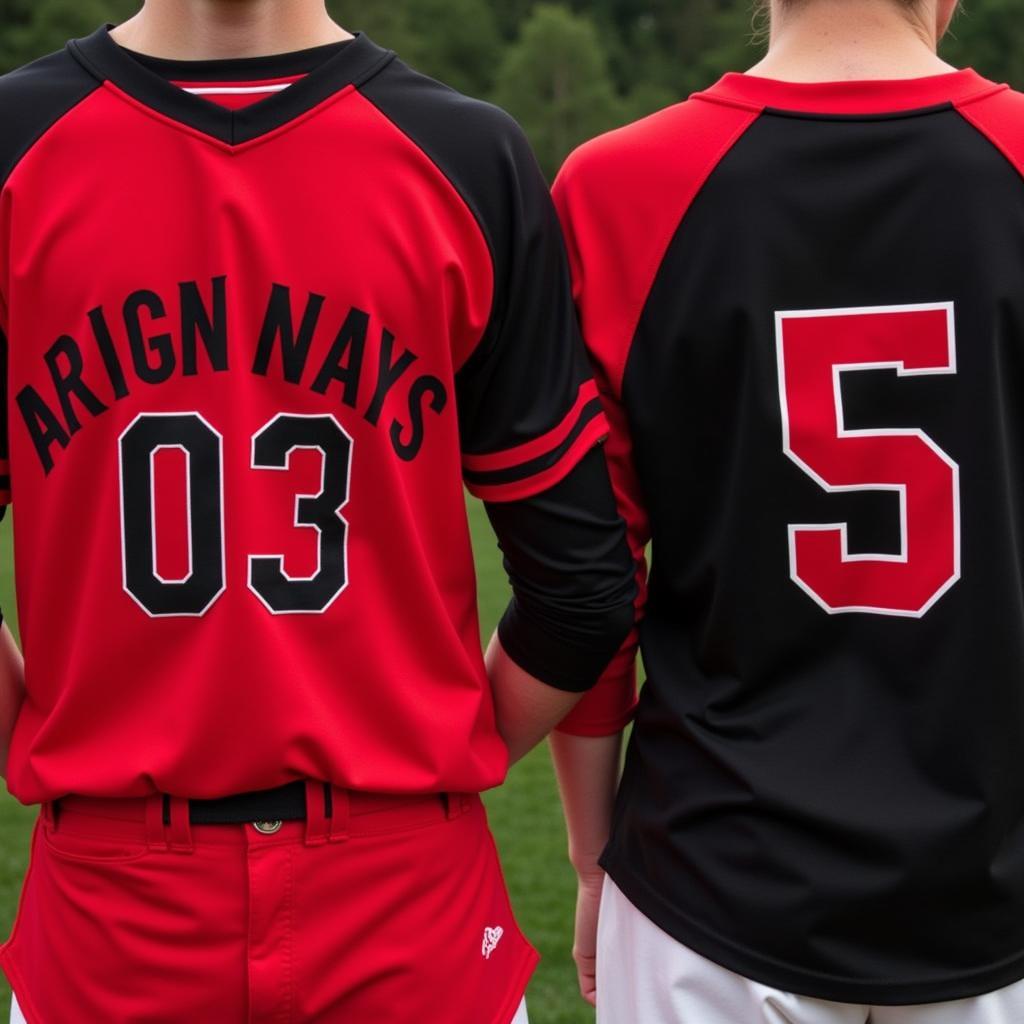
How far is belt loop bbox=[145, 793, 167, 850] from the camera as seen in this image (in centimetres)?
182

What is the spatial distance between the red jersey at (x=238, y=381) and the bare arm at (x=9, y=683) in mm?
162

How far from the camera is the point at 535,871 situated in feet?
18.7

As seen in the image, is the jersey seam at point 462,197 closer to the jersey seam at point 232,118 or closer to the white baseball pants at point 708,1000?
the jersey seam at point 232,118

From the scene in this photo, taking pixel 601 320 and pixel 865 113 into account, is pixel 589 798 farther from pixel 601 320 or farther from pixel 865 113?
pixel 865 113

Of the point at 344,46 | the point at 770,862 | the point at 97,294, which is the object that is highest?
the point at 344,46

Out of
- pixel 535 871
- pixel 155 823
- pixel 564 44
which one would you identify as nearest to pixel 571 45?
pixel 564 44

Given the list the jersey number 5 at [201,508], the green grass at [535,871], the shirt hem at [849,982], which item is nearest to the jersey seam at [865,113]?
the jersey number 5 at [201,508]

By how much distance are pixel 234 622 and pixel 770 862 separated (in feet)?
2.25

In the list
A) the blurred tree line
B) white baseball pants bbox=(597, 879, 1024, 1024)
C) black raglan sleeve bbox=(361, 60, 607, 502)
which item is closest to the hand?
white baseball pants bbox=(597, 879, 1024, 1024)

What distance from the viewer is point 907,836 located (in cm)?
185

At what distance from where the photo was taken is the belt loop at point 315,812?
1.83m

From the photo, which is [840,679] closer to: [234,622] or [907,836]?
[907,836]

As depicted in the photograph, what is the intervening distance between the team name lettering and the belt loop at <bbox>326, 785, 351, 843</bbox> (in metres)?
0.42

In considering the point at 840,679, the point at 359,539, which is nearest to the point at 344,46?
the point at 359,539
